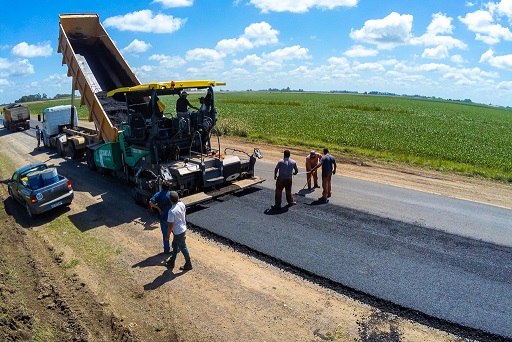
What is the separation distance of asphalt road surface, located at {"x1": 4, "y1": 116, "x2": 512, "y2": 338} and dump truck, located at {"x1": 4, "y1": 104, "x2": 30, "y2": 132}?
1013 inches

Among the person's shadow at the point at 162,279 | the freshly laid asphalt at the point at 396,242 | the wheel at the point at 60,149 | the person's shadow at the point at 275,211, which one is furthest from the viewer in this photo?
the wheel at the point at 60,149

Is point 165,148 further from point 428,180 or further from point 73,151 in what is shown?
point 428,180

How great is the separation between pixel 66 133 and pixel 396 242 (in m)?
16.7

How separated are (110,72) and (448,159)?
52.4ft

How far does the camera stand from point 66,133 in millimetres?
18500

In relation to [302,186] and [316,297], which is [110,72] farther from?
[316,297]

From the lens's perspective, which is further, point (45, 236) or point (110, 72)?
point (110, 72)

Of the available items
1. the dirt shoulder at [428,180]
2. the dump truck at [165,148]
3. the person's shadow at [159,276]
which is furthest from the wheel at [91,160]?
the person's shadow at [159,276]

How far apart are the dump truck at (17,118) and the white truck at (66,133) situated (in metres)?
10.8

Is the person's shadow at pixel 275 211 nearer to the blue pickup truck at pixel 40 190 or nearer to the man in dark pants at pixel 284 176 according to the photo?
the man in dark pants at pixel 284 176

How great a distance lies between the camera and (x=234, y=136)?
23703 millimetres

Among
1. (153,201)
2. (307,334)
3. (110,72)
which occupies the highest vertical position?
(110,72)

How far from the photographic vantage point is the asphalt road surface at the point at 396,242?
6082 mm

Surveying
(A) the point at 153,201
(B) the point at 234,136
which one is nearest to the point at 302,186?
Answer: (A) the point at 153,201
